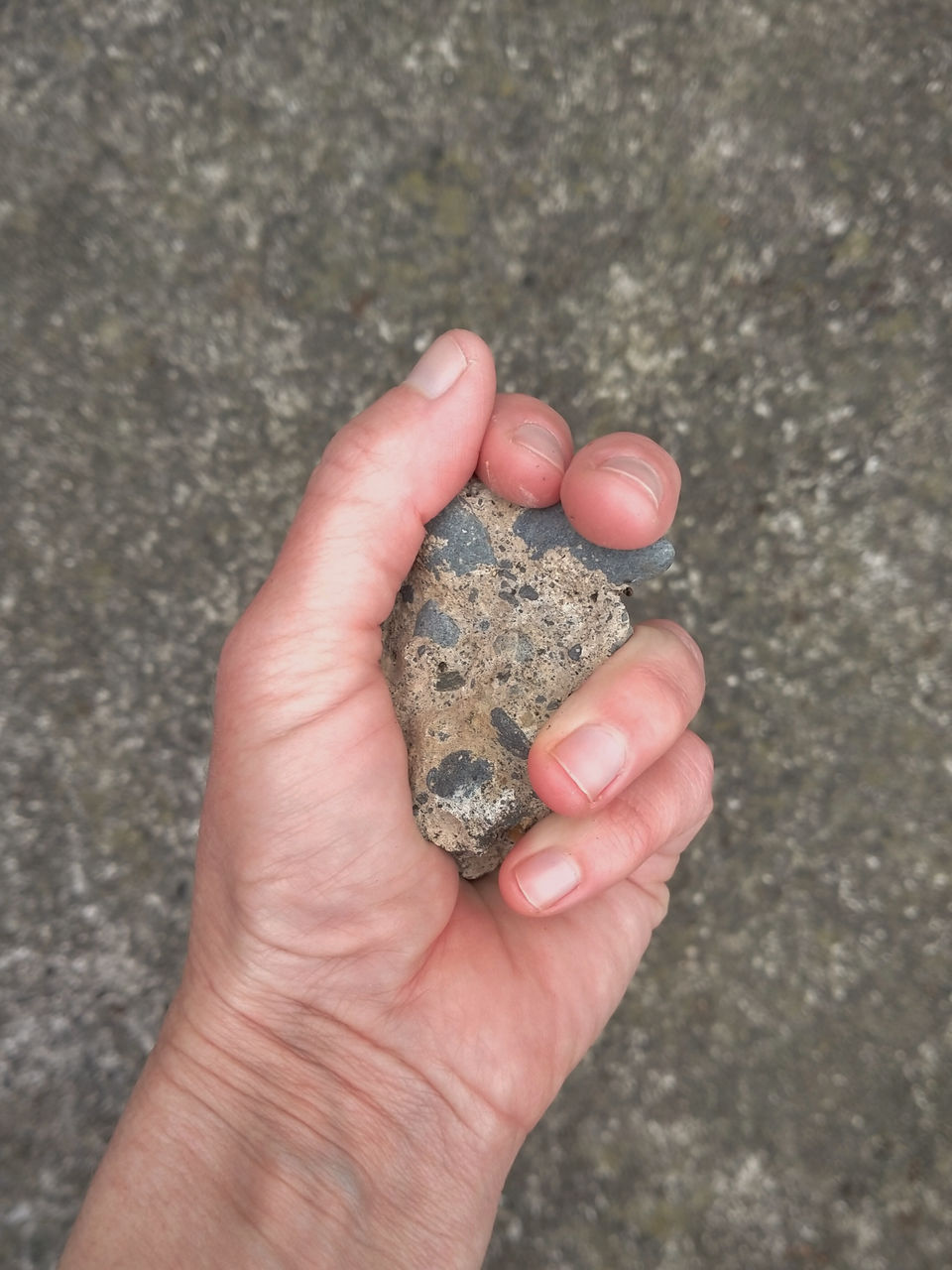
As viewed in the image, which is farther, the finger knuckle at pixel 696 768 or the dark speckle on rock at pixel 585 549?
the finger knuckle at pixel 696 768

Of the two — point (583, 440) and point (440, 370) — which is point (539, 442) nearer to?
point (440, 370)

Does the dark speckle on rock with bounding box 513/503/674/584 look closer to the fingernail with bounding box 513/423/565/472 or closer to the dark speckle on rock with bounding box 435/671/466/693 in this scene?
the fingernail with bounding box 513/423/565/472

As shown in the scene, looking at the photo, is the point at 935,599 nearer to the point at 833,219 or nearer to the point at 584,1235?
the point at 833,219

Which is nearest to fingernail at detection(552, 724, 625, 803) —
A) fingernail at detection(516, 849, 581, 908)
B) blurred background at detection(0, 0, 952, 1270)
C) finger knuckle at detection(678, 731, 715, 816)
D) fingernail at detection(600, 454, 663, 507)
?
fingernail at detection(516, 849, 581, 908)

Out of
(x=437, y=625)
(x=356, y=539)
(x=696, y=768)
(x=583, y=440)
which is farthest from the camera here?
(x=583, y=440)

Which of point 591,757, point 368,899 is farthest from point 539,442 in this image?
point 368,899

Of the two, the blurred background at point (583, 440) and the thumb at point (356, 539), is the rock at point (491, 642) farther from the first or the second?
the blurred background at point (583, 440)

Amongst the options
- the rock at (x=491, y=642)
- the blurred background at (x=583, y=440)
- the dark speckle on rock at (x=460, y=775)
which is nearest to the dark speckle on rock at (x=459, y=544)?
the rock at (x=491, y=642)
